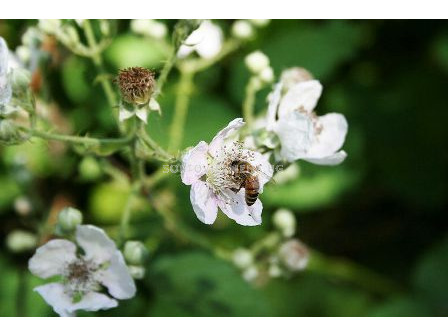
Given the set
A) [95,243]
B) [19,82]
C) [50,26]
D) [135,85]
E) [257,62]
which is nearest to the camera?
[135,85]

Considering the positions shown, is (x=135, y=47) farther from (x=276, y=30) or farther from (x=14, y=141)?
(x=14, y=141)

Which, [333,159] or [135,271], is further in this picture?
[333,159]

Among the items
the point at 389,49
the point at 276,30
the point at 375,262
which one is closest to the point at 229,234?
the point at 375,262

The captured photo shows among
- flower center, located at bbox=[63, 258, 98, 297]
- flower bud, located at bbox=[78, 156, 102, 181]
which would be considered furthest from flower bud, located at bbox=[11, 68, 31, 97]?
flower center, located at bbox=[63, 258, 98, 297]

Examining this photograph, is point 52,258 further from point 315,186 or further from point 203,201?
point 315,186

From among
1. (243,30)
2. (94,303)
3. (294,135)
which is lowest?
(94,303)

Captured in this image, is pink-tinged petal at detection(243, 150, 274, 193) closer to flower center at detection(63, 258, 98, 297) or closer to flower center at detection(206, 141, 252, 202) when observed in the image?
flower center at detection(206, 141, 252, 202)

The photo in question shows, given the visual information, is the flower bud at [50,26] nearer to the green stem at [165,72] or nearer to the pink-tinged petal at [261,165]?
the green stem at [165,72]

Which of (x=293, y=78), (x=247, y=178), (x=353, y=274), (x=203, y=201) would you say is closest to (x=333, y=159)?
(x=293, y=78)
